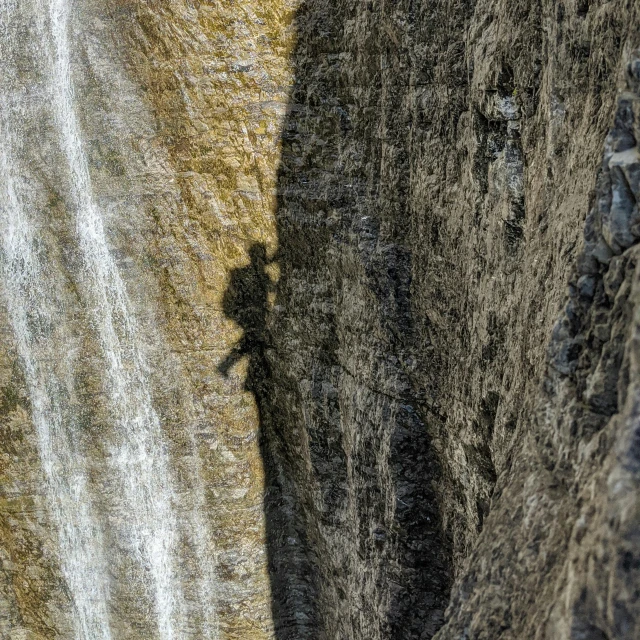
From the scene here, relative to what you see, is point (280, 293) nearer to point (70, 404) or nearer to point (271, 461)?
point (271, 461)

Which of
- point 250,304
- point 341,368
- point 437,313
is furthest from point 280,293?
point 437,313

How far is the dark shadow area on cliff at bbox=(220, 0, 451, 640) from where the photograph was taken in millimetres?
6355

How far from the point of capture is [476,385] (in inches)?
194

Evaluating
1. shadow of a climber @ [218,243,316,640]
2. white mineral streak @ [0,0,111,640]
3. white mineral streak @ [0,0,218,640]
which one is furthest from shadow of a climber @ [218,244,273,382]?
white mineral streak @ [0,0,111,640]

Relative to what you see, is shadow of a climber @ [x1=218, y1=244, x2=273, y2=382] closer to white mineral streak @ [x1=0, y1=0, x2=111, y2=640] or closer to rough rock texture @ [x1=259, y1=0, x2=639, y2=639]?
rough rock texture @ [x1=259, y1=0, x2=639, y2=639]

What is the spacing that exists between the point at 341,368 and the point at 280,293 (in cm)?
108

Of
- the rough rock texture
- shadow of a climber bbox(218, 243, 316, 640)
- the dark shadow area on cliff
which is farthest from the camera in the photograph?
shadow of a climber bbox(218, 243, 316, 640)

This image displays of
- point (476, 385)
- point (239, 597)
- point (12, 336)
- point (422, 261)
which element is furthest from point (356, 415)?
point (12, 336)

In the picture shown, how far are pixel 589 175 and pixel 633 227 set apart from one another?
84cm

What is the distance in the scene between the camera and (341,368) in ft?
24.5

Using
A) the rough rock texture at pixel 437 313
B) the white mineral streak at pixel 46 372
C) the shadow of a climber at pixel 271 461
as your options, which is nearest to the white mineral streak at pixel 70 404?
the white mineral streak at pixel 46 372

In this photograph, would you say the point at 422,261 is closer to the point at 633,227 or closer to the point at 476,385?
the point at 476,385

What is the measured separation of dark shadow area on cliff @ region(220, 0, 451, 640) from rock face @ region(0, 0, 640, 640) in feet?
0.09

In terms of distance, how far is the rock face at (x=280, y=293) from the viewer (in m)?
4.48
